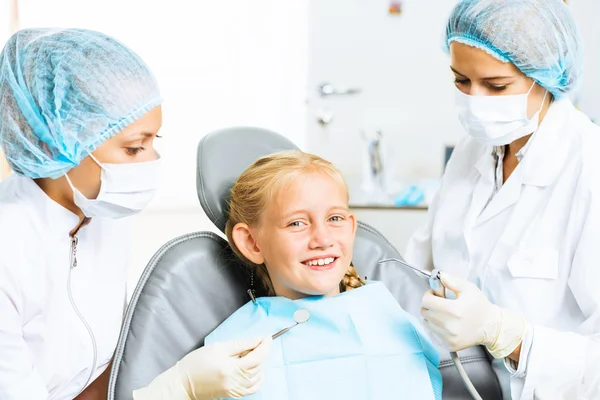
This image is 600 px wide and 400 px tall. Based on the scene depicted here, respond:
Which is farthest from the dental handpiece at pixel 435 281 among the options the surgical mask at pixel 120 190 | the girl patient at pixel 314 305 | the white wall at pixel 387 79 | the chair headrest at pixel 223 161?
the white wall at pixel 387 79

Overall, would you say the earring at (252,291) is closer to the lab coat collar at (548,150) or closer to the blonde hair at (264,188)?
the blonde hair at (264,188)

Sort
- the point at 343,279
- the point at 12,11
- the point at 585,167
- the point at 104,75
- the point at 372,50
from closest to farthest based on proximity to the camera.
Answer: the point at 104,75, the point at 585,167, the point at 343,279, the point at 12,11, the point at 372,50

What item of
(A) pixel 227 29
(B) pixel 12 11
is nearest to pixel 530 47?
(A) pixel 227 29

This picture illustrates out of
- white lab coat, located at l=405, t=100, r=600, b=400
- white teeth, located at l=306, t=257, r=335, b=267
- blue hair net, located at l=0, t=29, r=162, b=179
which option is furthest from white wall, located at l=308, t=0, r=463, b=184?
blue hair net, located at l=0, t=29, r=162, b=179

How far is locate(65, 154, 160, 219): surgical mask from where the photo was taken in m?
1.35

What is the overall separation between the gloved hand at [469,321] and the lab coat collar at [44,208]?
76 cm

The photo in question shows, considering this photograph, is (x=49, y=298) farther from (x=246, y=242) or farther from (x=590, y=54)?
(x=590, y=54)

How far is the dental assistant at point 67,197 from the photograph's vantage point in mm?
1237

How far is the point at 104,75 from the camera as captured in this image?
1304 millimetres

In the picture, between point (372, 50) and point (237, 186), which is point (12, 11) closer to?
point (372, 50)

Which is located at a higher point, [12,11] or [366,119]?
[12,11]

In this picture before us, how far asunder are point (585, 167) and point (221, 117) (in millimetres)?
2405

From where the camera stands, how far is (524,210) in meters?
1.57

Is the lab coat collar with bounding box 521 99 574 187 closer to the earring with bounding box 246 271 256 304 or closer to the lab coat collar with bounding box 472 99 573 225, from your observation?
the lab coat collar with bounding box 472 99 573 225
